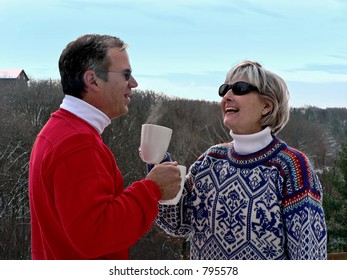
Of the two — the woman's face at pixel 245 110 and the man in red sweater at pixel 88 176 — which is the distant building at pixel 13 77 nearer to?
the woman's face at pixel 245 110

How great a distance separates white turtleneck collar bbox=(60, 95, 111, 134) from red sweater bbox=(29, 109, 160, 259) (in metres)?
0.02

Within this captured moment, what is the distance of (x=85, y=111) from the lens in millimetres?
2287

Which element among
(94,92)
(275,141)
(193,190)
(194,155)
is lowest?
(194,155)

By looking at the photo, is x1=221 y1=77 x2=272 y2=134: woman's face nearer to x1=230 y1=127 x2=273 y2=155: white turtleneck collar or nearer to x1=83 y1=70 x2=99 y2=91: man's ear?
x1=230 y1=127 x2=273 y2=155: white turtleneck collar

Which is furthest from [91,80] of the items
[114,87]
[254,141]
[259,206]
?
[259,206]

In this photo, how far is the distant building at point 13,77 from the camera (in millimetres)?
43406

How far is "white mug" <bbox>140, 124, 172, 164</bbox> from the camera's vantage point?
8.44 feet

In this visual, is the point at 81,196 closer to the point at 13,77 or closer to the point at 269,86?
the point at 269,86

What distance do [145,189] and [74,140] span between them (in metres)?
0.35

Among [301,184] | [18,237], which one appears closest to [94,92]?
[301,184]

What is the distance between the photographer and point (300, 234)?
249 cm

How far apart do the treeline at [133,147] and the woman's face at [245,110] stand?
18539 millimetres

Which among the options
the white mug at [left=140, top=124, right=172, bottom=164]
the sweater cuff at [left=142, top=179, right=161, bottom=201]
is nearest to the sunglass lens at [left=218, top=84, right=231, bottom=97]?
the white mug at [left=140, top=124, right=172, bottom=164]
